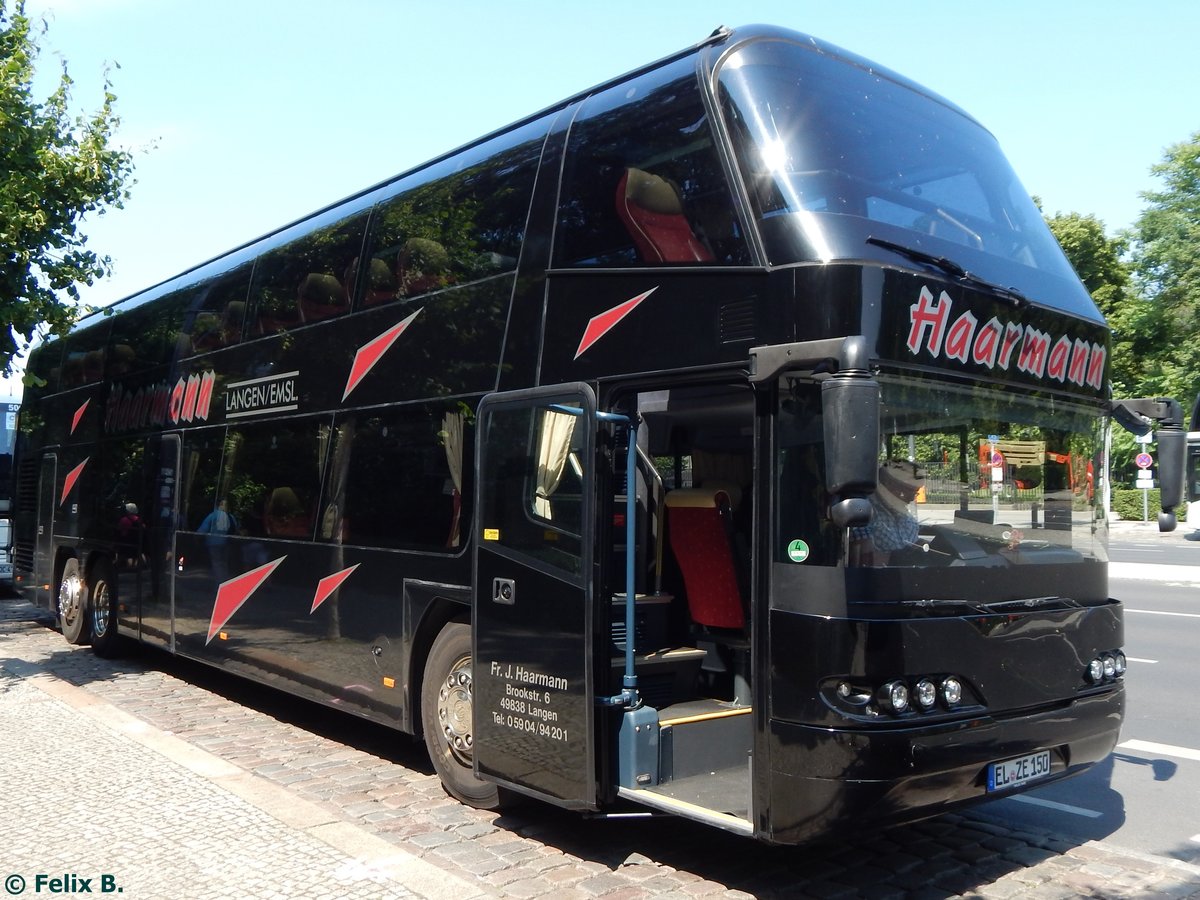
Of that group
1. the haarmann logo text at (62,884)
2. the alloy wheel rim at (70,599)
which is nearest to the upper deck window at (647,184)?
the haarmann logo text at (62,884)

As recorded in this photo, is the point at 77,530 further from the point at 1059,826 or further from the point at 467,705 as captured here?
the point at 1059,826

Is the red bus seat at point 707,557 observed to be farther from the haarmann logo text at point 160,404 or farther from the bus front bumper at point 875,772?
the haarmann logo text at point 160,404

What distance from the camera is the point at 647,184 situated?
5781 mm

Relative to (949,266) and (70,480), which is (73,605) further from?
(949,266)

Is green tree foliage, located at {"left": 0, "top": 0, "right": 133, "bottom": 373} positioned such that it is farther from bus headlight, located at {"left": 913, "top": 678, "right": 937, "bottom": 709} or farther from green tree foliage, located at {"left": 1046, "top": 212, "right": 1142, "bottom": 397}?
green tree foliage, located at {"left": 1046, "top": 212, "right": 1142, "bottom": 397}

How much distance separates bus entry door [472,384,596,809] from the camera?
18.6 feet

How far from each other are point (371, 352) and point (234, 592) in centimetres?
294

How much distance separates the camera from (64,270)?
1323cm

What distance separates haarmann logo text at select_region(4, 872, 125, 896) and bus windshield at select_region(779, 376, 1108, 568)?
3.59 m

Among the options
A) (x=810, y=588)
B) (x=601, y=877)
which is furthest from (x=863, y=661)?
(x=601, y=877)

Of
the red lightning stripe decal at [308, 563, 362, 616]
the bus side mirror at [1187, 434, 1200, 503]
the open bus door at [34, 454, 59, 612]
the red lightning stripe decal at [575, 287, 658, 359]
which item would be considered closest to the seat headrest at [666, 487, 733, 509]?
the red lightning stripe decal at [575, 287, 658, 359]

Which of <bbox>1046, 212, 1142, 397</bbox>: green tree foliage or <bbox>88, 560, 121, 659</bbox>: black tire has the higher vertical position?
<bbox>1046, 212, 1142, 397</bbox>: green tree foliage

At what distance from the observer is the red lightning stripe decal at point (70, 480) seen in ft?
44.6

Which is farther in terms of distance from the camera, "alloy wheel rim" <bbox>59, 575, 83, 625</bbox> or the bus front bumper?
"alloy wheel rim" <bbox>59, 575, 83, 625</bbox>
